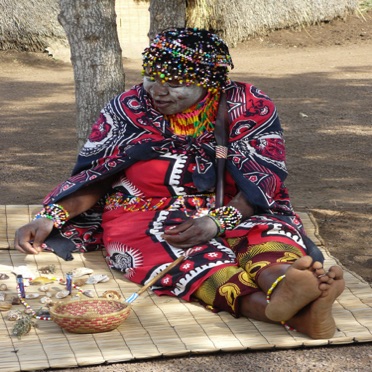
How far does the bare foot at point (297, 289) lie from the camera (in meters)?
3.02

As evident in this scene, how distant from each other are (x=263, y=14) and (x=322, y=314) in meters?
11.0

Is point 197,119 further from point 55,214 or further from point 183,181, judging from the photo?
point 55,214

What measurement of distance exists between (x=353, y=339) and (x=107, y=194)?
1.50 meters

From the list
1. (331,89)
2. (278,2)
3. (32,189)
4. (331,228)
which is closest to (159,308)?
(331,228)

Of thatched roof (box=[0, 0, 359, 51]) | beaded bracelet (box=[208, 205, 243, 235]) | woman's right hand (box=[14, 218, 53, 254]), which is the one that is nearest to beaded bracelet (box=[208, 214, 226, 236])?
beaded bracelet (box=[208, 205, 243, 235])

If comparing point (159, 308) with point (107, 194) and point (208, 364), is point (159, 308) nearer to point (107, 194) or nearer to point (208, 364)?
point (208, 364)

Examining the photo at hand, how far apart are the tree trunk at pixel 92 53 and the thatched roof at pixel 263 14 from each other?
24.3 ft

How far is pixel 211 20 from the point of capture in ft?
41.5

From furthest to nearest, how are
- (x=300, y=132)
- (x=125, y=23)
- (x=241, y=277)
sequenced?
(x=125, y=23)
(x=300, y=132)
(x=241, y=277)

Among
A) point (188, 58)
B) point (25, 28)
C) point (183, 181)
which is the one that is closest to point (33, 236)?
point (183, 181)

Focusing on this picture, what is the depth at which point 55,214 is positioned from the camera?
4008 mm

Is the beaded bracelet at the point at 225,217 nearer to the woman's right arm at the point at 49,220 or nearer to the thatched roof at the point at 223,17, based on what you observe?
the woman's right arm at the point at 49,220

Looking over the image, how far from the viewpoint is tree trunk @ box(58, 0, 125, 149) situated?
482 cm

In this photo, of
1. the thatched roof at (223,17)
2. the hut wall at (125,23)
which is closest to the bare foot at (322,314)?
the thatched roof at (223,17)
